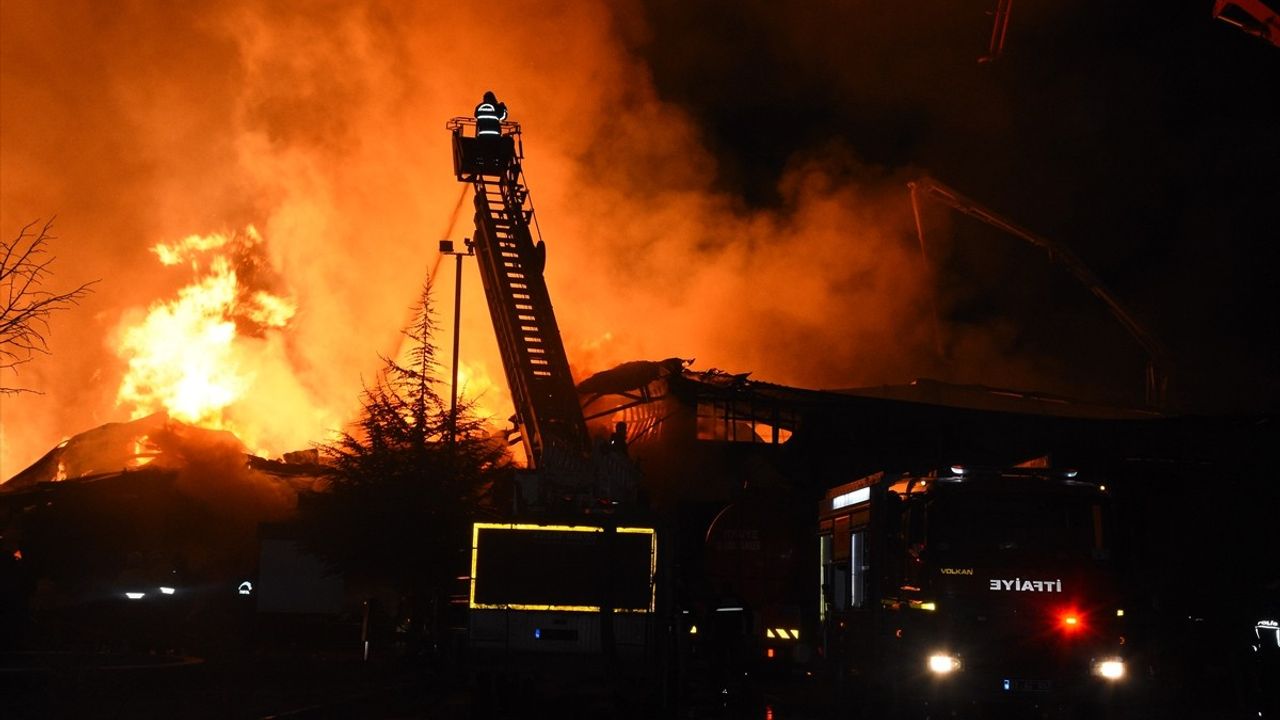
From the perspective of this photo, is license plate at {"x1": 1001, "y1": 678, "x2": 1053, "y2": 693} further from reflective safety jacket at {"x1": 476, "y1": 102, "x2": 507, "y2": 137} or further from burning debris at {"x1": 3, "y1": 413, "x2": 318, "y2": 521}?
reflective safety jacket at {"x1": 476, "y1": 102, "x2": 507, "y2": 137}

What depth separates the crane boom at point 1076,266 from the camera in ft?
178

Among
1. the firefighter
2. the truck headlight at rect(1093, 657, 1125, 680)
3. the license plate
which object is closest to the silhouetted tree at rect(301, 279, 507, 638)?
the firefighter

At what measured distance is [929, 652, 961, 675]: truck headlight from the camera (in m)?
14.8

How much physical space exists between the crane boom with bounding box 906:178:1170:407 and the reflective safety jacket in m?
20.9

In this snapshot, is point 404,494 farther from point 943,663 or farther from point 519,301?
point 943,663

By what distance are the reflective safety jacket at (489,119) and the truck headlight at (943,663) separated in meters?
28.4

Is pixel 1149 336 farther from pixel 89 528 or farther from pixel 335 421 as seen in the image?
pixel 89 528

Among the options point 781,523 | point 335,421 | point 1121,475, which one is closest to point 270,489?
point 335,421

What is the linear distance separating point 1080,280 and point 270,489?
1331 inches

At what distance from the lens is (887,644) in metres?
16.0

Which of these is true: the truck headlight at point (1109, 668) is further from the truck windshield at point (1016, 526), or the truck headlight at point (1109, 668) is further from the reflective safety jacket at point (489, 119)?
the reflective safety jacket at point (489, 119)

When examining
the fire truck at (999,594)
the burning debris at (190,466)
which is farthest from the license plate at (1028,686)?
the burning debris at (190,466)

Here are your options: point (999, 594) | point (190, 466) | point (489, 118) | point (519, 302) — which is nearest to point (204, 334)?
point (190, 466)

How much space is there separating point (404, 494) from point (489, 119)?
Answer: 1596cm
